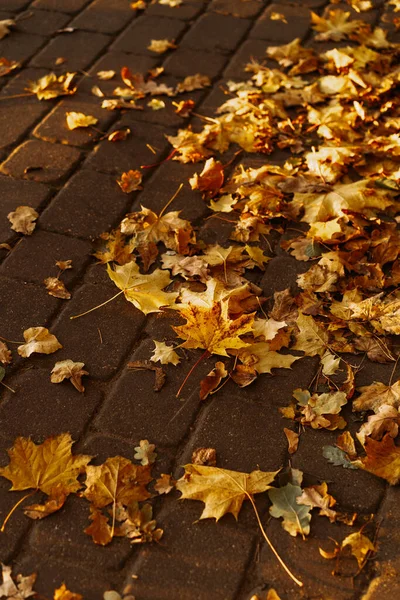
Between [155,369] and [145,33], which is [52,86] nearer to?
[145,33]

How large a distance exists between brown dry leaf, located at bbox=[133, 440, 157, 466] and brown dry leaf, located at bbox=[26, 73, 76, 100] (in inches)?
94.2

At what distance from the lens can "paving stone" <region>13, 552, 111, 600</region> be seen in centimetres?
221

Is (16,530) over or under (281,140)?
over

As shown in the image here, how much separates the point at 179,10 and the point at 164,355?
304cm

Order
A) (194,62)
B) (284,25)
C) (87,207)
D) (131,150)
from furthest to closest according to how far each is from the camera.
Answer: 1. (284,25)
2. (194,62)
3. (131,150)
4. (87,207)

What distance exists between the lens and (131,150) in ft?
12.8

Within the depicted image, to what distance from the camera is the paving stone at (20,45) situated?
4.64 m

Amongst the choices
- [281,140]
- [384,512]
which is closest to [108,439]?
[384,512]

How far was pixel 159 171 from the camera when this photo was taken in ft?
12.5

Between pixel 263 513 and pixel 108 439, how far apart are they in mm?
574

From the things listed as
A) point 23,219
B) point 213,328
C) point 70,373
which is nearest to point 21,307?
point 70,373

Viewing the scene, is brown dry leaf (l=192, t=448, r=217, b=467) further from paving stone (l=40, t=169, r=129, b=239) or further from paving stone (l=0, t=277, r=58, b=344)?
paving stone (l=40, t=169, r=129, b=239)

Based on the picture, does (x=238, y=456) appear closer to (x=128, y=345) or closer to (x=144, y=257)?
(x=128, y=345)

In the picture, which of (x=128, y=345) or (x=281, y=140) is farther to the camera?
(x=281, y=140)
